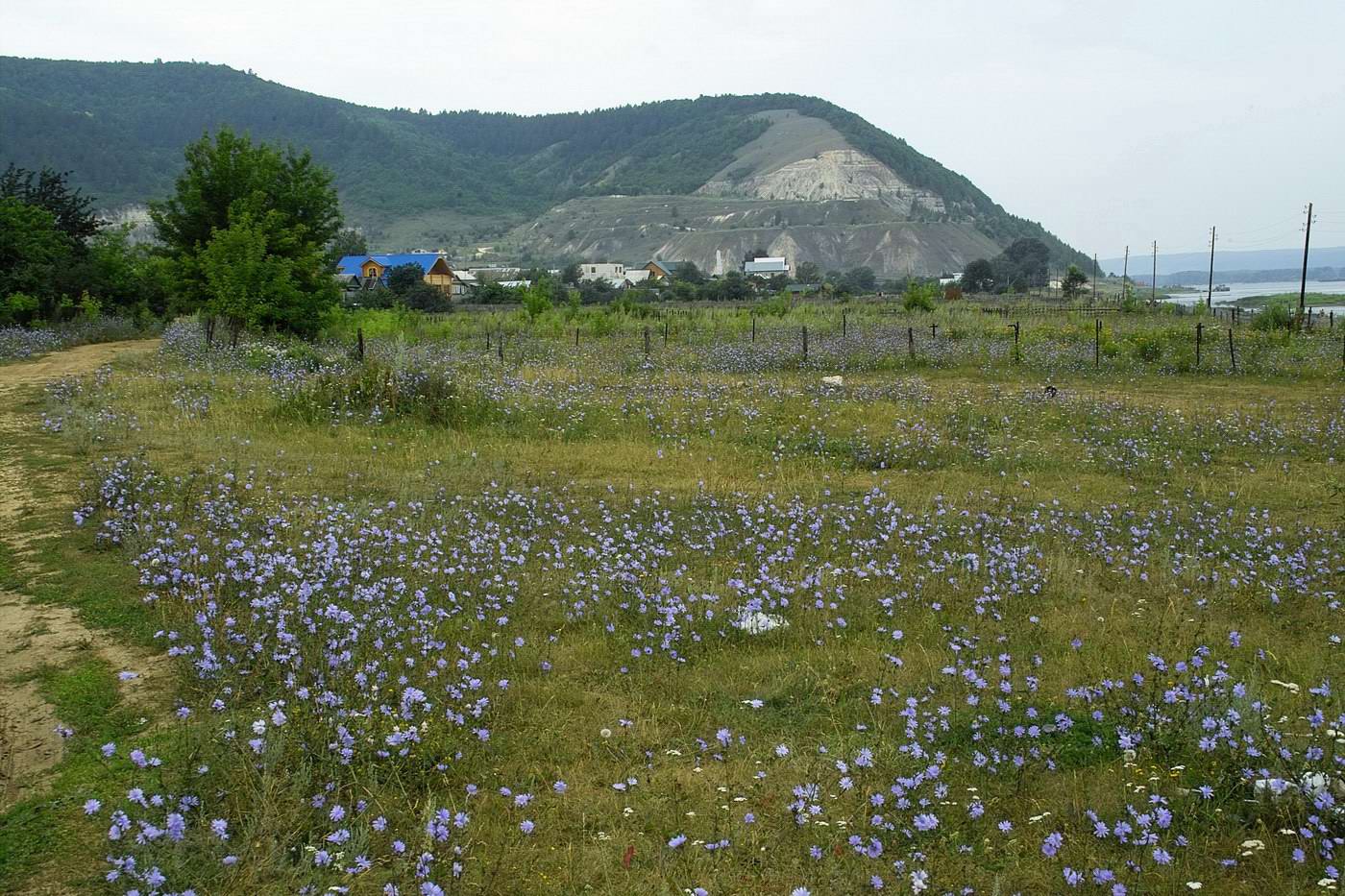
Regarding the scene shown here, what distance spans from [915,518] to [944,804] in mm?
5217

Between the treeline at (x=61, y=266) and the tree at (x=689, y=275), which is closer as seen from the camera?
the treeline at (x=61, y=266)

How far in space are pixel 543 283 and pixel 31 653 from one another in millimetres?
51573

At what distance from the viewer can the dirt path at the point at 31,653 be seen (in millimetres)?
4332

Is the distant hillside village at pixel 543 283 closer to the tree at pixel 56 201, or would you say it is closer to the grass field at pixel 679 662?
the tree at pixel 56 201

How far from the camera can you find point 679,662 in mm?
5953

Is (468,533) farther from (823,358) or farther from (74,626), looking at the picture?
(823,358)

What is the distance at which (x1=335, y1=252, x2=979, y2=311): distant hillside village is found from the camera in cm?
6625

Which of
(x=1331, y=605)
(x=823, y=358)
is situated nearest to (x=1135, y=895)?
(x=1331, y=605)

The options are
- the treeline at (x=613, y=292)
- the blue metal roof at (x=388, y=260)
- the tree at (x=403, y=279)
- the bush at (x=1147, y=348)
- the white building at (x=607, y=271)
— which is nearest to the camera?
the bush at (x=1147, y=348)

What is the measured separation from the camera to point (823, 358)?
2461 cm

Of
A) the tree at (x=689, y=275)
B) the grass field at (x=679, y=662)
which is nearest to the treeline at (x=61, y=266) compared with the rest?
the grass field at (x=679, y=662)

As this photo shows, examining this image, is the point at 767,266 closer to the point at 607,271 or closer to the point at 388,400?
the point at 607,271

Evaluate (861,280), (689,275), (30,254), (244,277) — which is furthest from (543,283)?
(861,280)

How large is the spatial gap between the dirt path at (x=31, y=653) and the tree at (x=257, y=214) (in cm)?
1832
